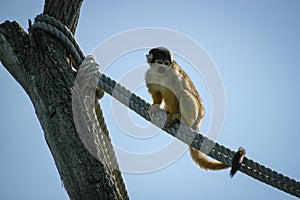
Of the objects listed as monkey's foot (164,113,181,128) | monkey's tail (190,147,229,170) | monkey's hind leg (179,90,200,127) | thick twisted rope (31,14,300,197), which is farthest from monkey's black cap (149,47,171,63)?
thick twisted rope (31,14,300,197)

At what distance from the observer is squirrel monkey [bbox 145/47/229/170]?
19.0ft

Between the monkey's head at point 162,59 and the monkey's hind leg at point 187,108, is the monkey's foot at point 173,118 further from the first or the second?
the monkey's head at point 162,59

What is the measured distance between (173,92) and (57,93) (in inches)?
93.3

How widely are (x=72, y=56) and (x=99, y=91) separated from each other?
0.52 meters

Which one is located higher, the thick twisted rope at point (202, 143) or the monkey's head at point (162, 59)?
the monkey's head at point (162, 59)

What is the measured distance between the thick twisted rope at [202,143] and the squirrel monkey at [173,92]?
3.95 feet

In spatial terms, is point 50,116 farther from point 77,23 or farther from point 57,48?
point 77,23

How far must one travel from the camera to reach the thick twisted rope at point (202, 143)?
383cm

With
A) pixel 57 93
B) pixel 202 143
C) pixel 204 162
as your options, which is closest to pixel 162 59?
pixel 204 162

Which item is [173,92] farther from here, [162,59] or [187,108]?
[162,59]

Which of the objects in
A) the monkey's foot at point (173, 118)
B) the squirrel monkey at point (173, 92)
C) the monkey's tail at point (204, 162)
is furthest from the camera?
the squirrel monkey at point (173, 92)

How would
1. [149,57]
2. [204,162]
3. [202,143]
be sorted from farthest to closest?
1. [149,57]
2. [204,162]
3. [202,143]

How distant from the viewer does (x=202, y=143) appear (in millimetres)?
4258

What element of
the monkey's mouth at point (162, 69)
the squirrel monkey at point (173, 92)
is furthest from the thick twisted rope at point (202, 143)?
the monkey's mouth at point (162, 69)
